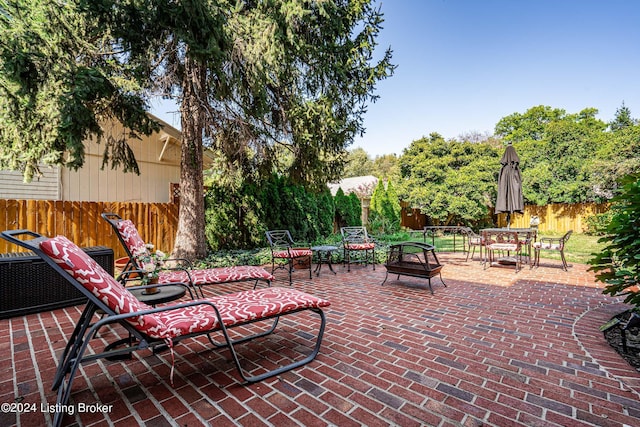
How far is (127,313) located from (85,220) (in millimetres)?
5888

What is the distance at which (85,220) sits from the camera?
247 inches

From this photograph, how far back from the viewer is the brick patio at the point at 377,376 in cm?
180

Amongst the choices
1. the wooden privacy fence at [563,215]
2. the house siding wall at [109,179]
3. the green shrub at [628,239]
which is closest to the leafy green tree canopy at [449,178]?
the wooden privacy fence at [563,215]

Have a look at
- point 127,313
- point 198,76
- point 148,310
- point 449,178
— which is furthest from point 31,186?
point 449,178

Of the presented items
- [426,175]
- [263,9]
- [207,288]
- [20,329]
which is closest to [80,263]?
[20,329]

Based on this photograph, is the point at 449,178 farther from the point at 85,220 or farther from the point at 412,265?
the point at 85,220

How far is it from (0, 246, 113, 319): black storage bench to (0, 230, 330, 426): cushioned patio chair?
232 cm

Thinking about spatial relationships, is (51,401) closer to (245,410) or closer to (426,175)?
(245,410)

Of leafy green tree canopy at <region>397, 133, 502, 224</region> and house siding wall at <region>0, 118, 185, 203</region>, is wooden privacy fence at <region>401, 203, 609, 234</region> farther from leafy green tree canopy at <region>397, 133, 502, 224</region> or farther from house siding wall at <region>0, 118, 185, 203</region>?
house siding wall at <region>0, 118, 185, 203</region>

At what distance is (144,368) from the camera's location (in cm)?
238

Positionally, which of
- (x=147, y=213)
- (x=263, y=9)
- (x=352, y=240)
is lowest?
(x=352, y=240)

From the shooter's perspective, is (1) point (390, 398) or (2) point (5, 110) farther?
(2) point (5, 110)

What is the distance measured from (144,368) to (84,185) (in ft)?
28.5

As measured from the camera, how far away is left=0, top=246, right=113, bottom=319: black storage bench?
3539mm
